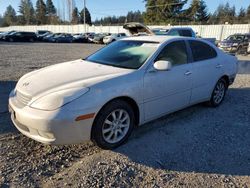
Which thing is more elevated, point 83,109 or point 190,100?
point 83,109

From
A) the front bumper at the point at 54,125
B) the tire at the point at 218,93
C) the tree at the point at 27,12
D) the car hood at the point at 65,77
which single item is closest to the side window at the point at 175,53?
the car hood at the point at 65,77

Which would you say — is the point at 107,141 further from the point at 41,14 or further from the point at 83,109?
the point at 41,14

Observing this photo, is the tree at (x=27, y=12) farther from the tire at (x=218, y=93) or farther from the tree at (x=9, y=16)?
the tire at (x=218, y=93)

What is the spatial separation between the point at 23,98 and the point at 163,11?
205ft

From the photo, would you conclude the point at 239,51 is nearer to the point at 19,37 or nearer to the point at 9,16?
the point at 19,37

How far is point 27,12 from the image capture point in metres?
96.2

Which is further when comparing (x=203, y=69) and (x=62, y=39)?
(x=62, y=39)

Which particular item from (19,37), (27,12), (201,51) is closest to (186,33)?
(201,51)

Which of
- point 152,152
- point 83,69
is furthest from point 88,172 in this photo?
point 83,69

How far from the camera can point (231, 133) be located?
4.25 metres

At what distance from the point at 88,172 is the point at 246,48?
773 inches

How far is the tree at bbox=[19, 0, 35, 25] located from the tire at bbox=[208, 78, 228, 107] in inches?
3958

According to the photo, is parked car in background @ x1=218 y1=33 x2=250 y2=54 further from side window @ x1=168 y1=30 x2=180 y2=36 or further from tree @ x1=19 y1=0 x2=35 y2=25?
tree @ x1=19 y1=0 x2=35 y2=25

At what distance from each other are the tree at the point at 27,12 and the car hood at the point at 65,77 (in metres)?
101
